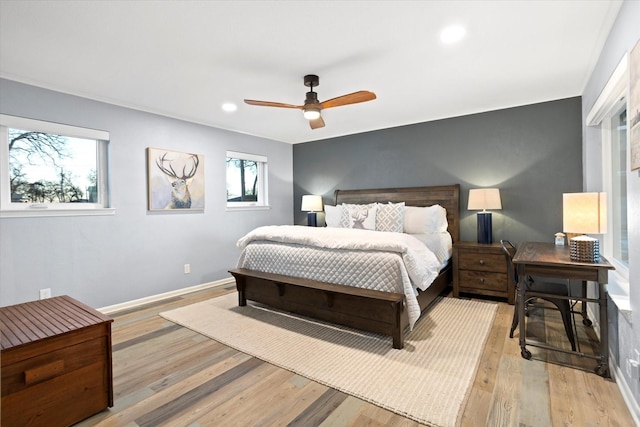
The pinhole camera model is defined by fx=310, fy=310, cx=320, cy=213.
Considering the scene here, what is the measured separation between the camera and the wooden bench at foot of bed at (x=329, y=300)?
2.50 m

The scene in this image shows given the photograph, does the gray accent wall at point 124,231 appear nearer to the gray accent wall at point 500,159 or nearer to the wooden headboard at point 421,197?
the wooden headboard at point 421,197

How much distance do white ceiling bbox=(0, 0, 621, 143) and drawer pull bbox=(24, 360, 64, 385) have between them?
2.04 meters

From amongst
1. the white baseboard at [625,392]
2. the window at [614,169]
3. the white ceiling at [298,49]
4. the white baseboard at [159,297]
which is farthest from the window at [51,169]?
the window at [614,169]

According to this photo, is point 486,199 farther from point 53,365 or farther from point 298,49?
point 53,365

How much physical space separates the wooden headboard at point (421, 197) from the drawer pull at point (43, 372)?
13.5ft

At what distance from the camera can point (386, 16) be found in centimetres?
201

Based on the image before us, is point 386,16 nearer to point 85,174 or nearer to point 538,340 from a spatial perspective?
point 538,340

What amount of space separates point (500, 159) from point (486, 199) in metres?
0.65

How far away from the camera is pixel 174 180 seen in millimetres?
4129

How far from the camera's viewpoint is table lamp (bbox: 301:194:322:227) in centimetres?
545

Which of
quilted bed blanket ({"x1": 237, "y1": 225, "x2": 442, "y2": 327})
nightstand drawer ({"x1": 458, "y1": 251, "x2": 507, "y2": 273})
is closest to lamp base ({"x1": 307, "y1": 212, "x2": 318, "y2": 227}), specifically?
quilted bed blanket ({"x1": 237, "y1": 225, "x2": 442, "y2": 327})

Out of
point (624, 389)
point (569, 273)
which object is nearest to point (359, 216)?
point (569, 273)

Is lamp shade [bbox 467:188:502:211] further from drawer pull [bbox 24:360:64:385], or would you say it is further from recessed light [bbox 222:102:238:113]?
drawer pull [bbox 24:360:64:385]

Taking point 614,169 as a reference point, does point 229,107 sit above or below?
above
